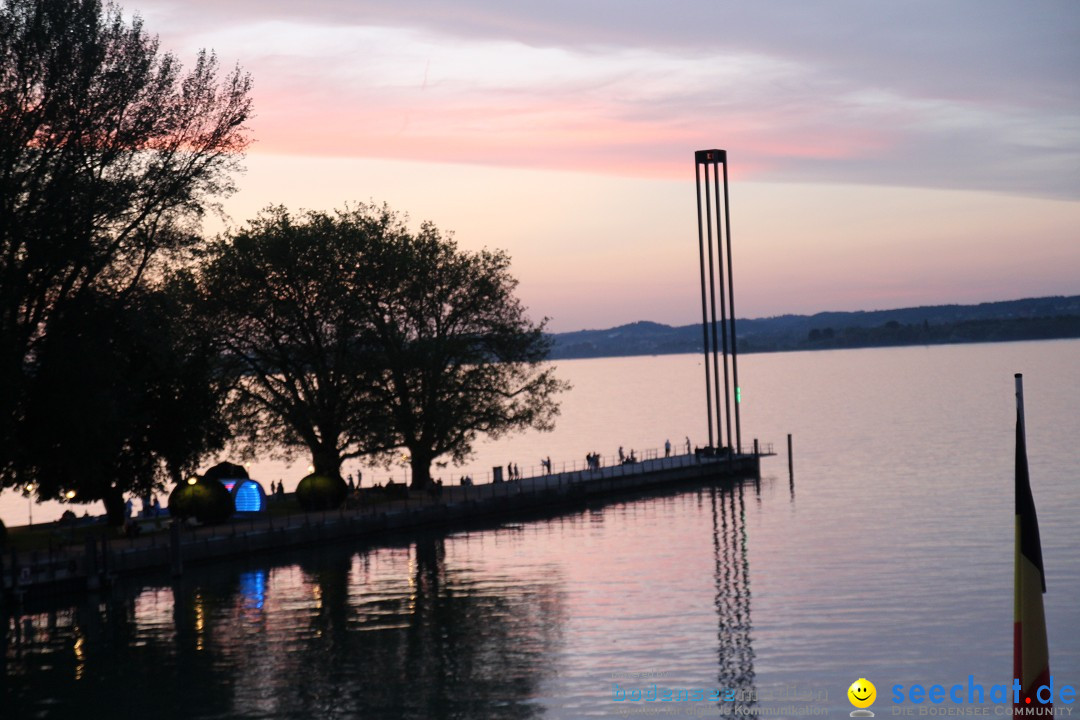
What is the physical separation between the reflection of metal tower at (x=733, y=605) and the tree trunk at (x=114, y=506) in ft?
101

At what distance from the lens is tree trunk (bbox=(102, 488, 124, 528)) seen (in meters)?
67.0

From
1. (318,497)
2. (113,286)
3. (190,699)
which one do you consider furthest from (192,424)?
(190,699)

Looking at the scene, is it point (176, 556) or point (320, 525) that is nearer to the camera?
point (176, 556)

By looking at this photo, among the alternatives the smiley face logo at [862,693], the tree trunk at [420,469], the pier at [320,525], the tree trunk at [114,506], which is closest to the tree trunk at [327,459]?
the pier at [320,525]

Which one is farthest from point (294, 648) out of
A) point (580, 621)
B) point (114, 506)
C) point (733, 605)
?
point (114, 506)

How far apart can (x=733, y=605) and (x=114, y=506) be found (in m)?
34.1

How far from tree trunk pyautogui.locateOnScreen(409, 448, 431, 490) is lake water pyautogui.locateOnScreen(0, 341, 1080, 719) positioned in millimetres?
9159

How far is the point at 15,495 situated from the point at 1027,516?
5307 inches

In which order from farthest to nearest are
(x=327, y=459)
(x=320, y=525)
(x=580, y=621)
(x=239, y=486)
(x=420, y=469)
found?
(x=420, y=469) → (x=327, y=459) → (x=239, y=486) → (x=320, y=525) → (x=580, y=621)

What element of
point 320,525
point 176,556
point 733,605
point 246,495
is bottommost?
point 733,605

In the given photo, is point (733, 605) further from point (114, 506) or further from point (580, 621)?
point (114, 506)

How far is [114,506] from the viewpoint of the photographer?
68.3m

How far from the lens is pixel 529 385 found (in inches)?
3637

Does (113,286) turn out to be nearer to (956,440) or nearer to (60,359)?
(60,359)
